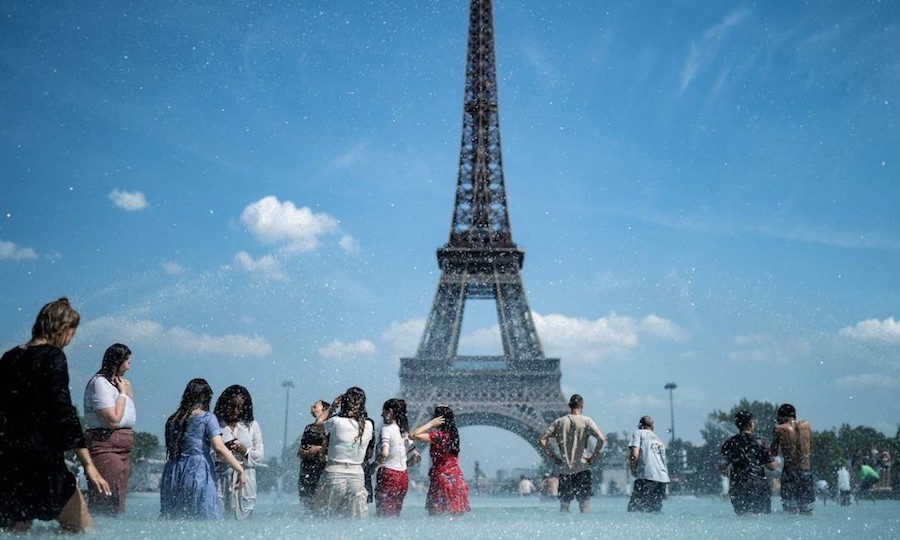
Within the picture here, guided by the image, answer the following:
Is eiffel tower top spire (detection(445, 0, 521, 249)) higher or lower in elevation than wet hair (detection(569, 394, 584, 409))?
higher

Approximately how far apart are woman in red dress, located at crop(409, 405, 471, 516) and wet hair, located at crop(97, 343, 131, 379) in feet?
11.3

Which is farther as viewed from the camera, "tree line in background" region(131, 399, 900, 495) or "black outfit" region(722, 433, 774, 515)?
"tree line in background" region(131, 399, 900, 495)

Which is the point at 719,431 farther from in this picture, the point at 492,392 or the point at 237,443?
the point at 237,443

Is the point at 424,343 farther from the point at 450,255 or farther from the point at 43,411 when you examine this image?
the point at 43,411

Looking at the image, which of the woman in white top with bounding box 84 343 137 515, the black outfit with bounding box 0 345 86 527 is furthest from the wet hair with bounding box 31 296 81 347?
the woman in white top with bounding box 84 343 137 515

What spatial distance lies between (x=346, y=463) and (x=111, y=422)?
2.18m

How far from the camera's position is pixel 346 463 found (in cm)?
740

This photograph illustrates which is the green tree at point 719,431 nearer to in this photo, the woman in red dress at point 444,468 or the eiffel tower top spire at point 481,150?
the eiffel tower top spire at point 481,150

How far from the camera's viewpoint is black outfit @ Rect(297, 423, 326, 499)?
885cm

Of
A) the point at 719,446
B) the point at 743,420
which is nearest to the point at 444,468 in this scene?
the point at 743,420

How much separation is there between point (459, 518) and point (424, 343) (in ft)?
131

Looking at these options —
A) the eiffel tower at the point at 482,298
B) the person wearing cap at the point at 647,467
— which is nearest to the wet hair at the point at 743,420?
the person wearing cap at the point at 647,467

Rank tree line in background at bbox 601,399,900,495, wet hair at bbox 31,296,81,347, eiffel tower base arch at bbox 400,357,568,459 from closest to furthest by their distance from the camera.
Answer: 1. wet hair at bbox 31,296,81,347
2. eiffel tower base arch at bbox 400,357,568,459
3. tree line in background at bbox 601,399,900,495

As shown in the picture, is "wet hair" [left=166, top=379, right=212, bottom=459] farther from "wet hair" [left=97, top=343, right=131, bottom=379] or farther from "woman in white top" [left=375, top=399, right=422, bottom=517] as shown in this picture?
"woman in white top" [left=375, top=399, right=422, bottom=517]
